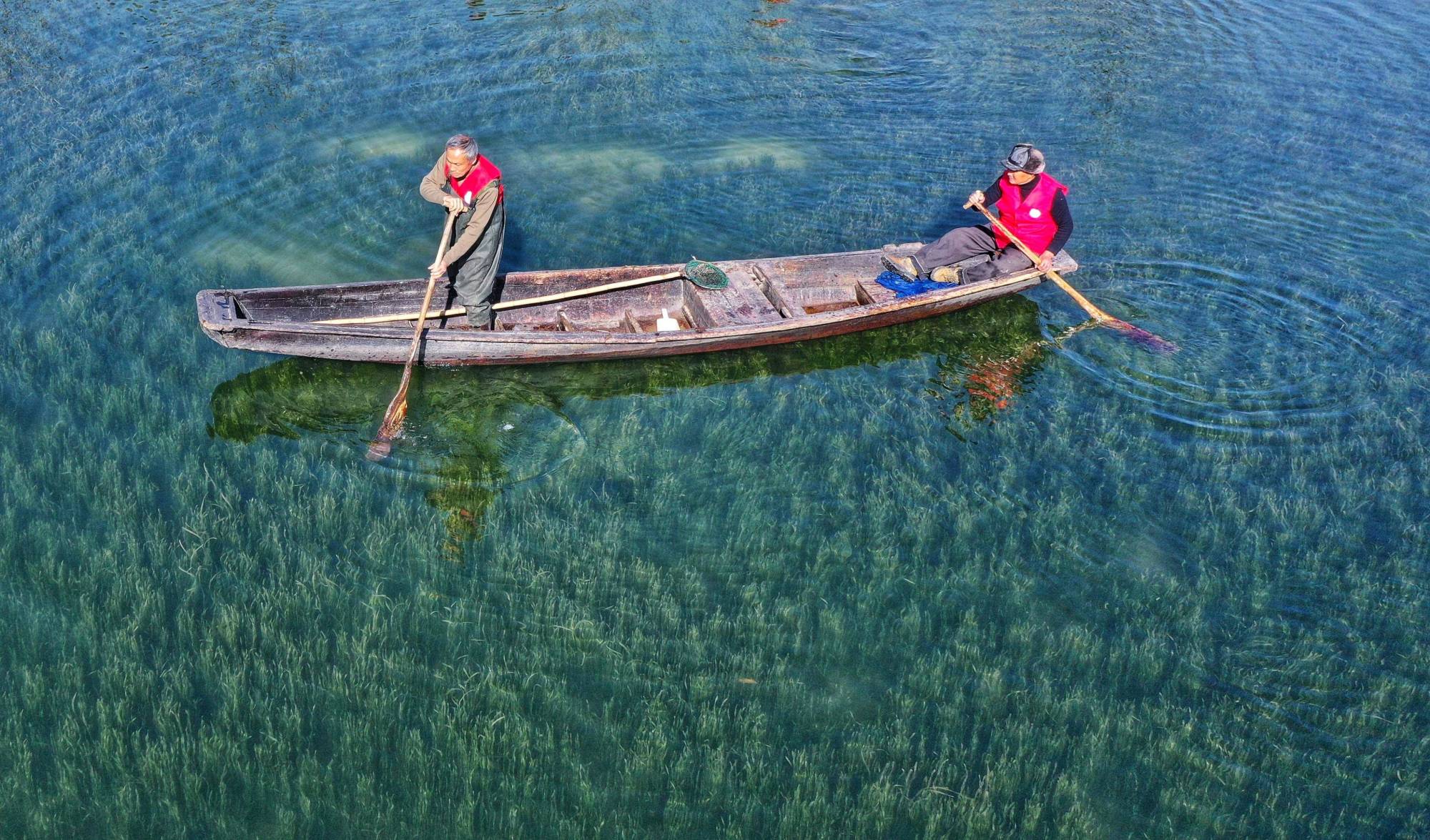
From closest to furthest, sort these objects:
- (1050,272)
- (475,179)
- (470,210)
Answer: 1. (475,179)
2. (470,210)
3. (1050,272)

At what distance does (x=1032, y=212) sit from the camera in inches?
494

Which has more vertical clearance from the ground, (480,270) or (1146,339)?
(480,270)

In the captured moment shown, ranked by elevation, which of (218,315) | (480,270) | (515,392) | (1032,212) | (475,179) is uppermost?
(475,179)

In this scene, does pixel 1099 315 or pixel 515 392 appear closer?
pixel 515 392

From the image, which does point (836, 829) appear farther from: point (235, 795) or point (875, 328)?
point (875, 328)

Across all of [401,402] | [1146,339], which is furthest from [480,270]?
[1146,339]

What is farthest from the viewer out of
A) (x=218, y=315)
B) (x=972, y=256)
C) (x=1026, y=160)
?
(x=972, y=256)

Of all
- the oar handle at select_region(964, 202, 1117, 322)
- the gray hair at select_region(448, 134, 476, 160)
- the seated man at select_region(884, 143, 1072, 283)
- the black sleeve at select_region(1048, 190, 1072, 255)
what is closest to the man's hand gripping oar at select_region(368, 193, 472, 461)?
the gray hair at select_region(448, 134, 476, 160)

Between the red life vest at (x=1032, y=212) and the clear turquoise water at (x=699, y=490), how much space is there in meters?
0.96

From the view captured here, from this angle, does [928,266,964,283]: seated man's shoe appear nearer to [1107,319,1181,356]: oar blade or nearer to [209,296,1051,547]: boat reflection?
[209,296,1051,547]: boat reflection

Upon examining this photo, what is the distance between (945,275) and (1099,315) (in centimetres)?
177

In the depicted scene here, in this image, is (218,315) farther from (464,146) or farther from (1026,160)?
(1026,160)

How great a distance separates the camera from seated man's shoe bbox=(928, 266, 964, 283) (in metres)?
12.9

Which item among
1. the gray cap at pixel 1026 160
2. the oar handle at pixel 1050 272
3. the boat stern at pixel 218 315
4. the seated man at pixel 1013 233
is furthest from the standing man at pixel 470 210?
the gray cap at pixel 1026 160
